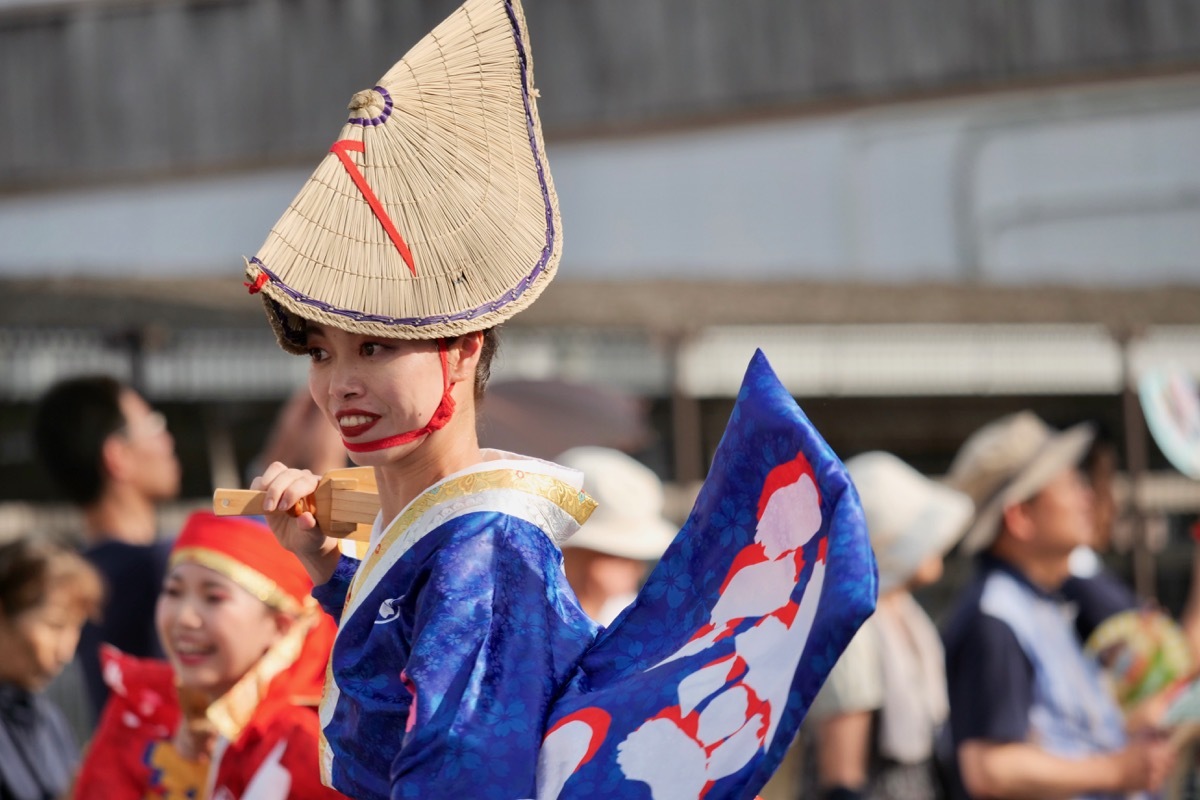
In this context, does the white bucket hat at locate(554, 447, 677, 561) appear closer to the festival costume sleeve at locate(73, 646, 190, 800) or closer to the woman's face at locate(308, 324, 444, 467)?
the festival costume sleeve at locate(73, 646, 190, 800)

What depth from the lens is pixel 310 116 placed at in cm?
1035

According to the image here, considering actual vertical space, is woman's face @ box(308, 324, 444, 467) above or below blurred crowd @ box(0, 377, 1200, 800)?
above

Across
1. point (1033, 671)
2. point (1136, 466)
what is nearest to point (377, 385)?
point (1033, 671)

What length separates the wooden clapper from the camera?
2.08m

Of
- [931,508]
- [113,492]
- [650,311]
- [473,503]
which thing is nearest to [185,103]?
[650,311]

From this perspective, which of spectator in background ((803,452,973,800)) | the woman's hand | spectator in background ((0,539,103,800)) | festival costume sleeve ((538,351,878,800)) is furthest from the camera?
spectator in background ((803,452,973,800))

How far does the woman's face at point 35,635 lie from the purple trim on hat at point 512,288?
7.60 ft

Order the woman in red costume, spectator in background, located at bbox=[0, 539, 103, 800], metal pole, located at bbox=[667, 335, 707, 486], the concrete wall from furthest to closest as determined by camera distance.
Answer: the concrete wall < metal pole, located at bbox=[667, 335, 707, 486] < spectator in background, located at bbox=[0, 539, 103, 800] < the woman in red costume

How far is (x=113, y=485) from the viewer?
172 inches

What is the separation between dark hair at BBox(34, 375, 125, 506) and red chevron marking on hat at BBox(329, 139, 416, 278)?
8.74ft

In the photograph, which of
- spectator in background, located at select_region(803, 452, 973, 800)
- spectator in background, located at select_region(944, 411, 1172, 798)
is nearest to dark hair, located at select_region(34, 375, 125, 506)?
spectator in background, located at select_region(803, 452, 973, 800)

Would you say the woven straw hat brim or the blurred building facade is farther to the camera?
the blurred building facade

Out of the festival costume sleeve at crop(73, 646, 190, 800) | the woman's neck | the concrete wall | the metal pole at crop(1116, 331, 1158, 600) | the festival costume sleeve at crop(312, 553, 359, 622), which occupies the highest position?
the concrete wall

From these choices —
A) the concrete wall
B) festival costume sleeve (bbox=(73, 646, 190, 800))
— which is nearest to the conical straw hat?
festival costume sleeve (bbox=(73, 646, 190, 800))
